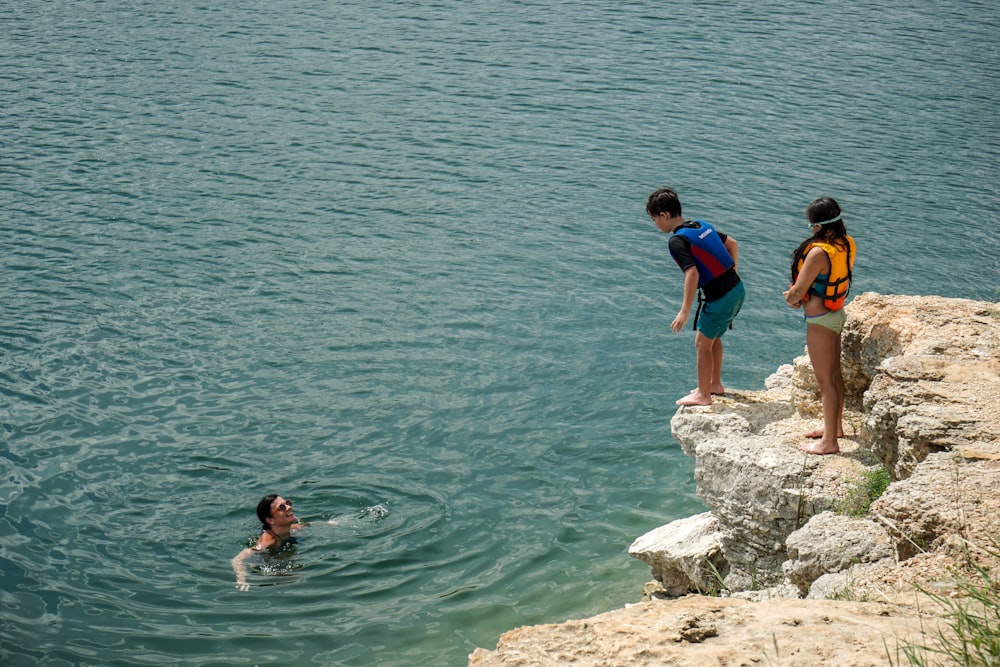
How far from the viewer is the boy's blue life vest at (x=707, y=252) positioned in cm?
818

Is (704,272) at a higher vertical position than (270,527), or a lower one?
higher

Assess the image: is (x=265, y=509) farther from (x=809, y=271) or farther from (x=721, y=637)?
(x=721, y=637)

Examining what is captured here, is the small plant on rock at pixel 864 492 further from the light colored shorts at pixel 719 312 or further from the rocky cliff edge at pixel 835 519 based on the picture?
the light colored shorts at pixel 719 312

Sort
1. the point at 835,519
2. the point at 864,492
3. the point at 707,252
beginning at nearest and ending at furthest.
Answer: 1. the point at 835,519
2. the point at 864,492
3. the point at 707,252

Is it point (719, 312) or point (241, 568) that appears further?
point (241, 568)

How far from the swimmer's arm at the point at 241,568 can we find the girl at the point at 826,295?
5.38 m

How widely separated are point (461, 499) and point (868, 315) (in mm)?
4714

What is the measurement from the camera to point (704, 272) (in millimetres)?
8320

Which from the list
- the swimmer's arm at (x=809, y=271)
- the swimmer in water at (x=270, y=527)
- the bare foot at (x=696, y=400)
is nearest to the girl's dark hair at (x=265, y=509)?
the swimmer in water at (x=270, y=527)

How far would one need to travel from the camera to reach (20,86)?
21969 mm

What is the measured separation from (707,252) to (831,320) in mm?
1220

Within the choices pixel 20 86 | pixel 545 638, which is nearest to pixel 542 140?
→ pixel 20 86

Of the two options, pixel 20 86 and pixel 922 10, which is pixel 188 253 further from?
pixel 922 10

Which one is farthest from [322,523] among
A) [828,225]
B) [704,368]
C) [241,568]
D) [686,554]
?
[828,225]
